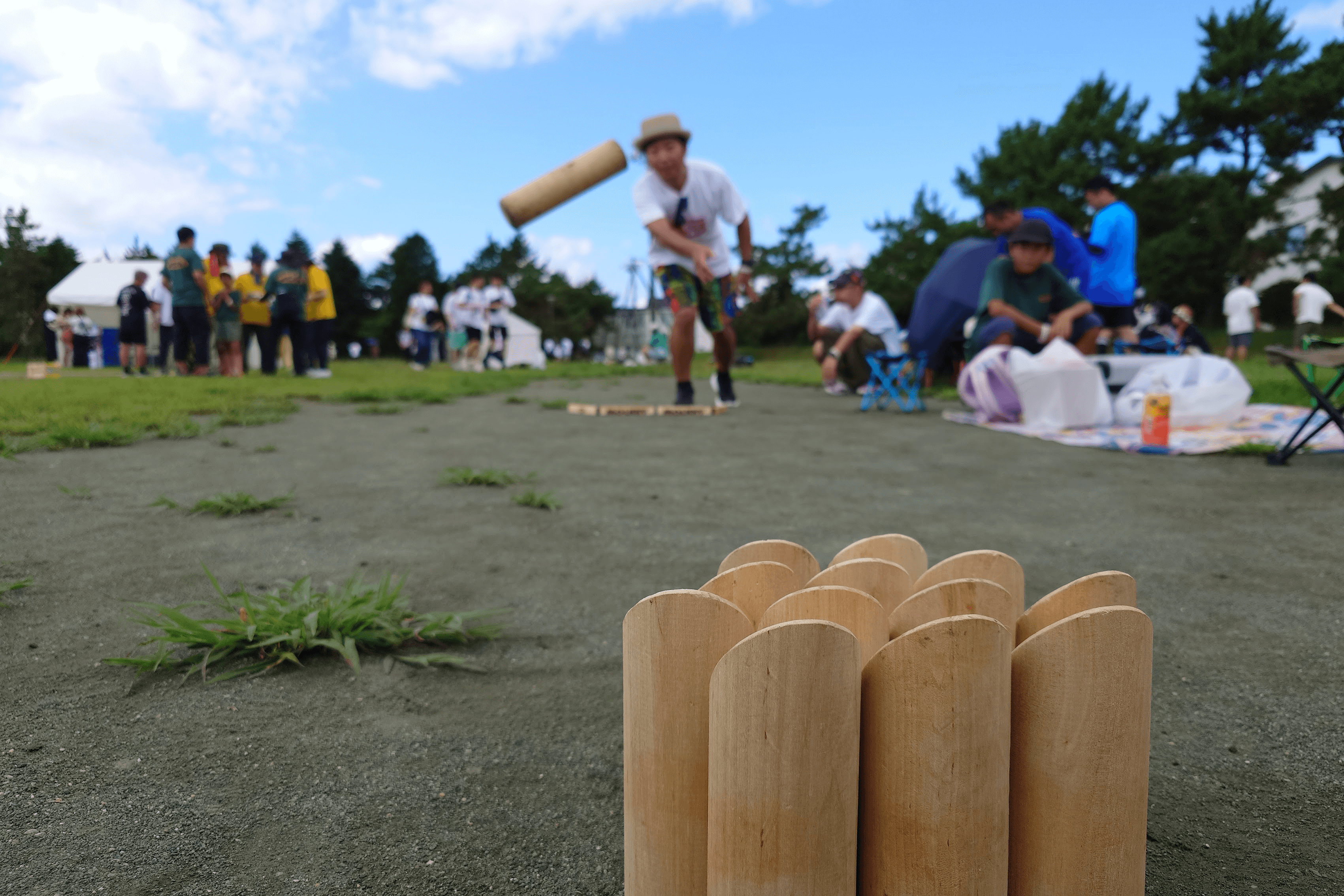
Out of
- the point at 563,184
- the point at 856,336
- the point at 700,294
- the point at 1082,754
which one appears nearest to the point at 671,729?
the point at 1082,754

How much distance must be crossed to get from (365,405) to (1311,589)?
6.53 meters

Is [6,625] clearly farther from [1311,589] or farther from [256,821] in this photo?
[1311,589]

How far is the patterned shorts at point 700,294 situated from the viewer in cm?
675

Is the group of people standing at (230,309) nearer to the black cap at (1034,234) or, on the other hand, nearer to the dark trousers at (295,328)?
the dark trousers at (295,328)

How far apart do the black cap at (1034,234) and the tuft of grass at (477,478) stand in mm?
5106

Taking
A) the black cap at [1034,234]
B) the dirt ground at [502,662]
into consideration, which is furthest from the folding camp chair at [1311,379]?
the black cap at [1034,234]

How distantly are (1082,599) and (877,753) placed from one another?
0.35 m

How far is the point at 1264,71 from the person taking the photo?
29.1 meters

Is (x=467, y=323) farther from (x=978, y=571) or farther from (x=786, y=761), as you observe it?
(x=786, y=761)

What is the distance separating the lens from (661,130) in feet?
20.8

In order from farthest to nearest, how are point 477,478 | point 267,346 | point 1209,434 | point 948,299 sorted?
1. point 267,346
2. point 948,299
3. point 1209,434
4. point 477,478

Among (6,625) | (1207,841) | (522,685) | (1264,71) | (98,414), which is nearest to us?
(1207,841)

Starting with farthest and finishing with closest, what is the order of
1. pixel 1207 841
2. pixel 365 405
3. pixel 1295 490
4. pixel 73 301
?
pixel 73 301, pixel 365 405, pixel 1295 490, pixel 1207 841

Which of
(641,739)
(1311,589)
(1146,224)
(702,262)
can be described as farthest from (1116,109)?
(641,739)
